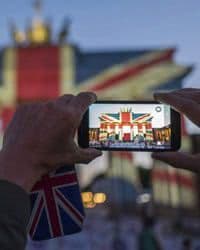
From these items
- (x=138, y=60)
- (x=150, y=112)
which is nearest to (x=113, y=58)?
(x=138, y=60)

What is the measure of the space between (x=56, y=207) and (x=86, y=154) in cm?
23

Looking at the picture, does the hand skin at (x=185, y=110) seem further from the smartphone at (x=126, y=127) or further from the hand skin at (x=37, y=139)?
the hand skin at (x=37, y=139)

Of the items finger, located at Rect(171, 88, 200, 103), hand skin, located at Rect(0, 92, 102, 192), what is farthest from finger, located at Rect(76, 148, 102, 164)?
finger, located at Rect(171, 88, 200, 103)

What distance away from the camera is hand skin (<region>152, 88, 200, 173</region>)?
0.95 m

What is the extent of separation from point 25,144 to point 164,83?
15.3 metres

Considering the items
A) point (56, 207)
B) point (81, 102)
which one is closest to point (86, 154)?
point (81, 102)

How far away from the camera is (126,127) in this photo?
1061 mm

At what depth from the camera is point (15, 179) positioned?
0.76 meters

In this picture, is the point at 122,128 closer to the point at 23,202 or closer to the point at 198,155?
the point at 198,155

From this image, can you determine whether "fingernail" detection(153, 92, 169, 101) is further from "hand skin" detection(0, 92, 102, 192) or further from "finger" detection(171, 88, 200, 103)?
"hand skin" detection(0, 92, 102, 192)

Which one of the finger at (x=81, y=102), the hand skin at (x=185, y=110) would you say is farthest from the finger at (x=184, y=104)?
the finger at (x=81, y=102)

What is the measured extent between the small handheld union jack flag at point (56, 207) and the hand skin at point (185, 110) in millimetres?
229

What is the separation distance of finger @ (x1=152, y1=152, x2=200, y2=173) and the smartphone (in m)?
0.09

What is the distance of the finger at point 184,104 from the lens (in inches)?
37.2
